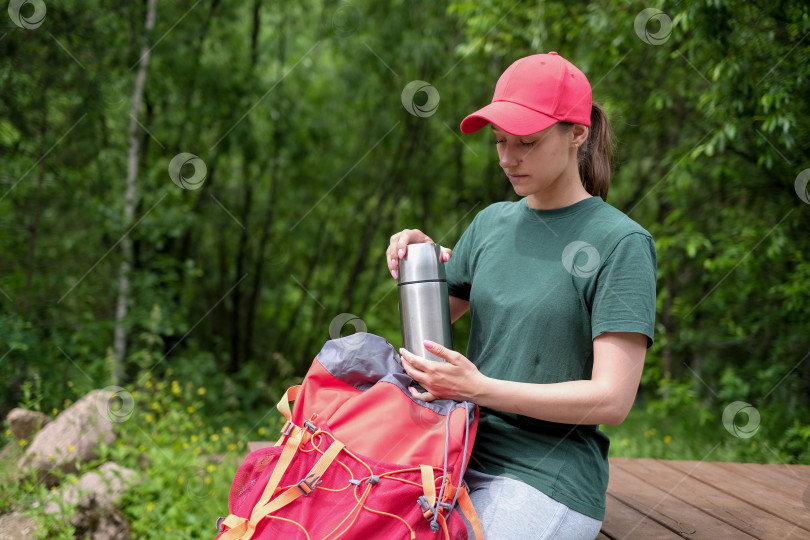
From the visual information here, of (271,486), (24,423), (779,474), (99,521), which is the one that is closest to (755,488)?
(779,474)

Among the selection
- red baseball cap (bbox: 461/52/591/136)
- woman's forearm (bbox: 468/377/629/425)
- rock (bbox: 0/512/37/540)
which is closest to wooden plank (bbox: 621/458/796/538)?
woman's forearm (bbox: 468/377/629/425)

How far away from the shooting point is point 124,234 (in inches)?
204

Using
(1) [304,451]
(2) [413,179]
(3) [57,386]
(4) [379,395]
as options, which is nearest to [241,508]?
(1) [304,451]

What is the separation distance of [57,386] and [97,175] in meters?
1.67

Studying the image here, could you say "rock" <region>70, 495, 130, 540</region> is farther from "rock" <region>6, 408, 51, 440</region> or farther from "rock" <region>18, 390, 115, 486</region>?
"rock" <region>6, 408, 51, 440</region>

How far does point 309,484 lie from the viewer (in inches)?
57.7

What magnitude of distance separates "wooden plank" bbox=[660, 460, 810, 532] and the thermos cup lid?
51.4 inches

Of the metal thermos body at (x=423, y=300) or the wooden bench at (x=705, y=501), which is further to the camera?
the wooden bench at (x=705, y=501)

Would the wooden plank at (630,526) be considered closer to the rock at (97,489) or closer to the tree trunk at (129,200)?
the rock at (97,489)

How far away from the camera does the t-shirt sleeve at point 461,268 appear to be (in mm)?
1924

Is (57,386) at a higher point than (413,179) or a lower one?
lower

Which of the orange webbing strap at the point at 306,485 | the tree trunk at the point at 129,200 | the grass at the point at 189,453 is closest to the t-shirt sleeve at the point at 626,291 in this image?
the orange webbing strap at the point at 306,485

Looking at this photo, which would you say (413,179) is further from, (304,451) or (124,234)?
(304,451)

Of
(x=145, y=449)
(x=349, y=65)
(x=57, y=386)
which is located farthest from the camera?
(x=349, y=65)
